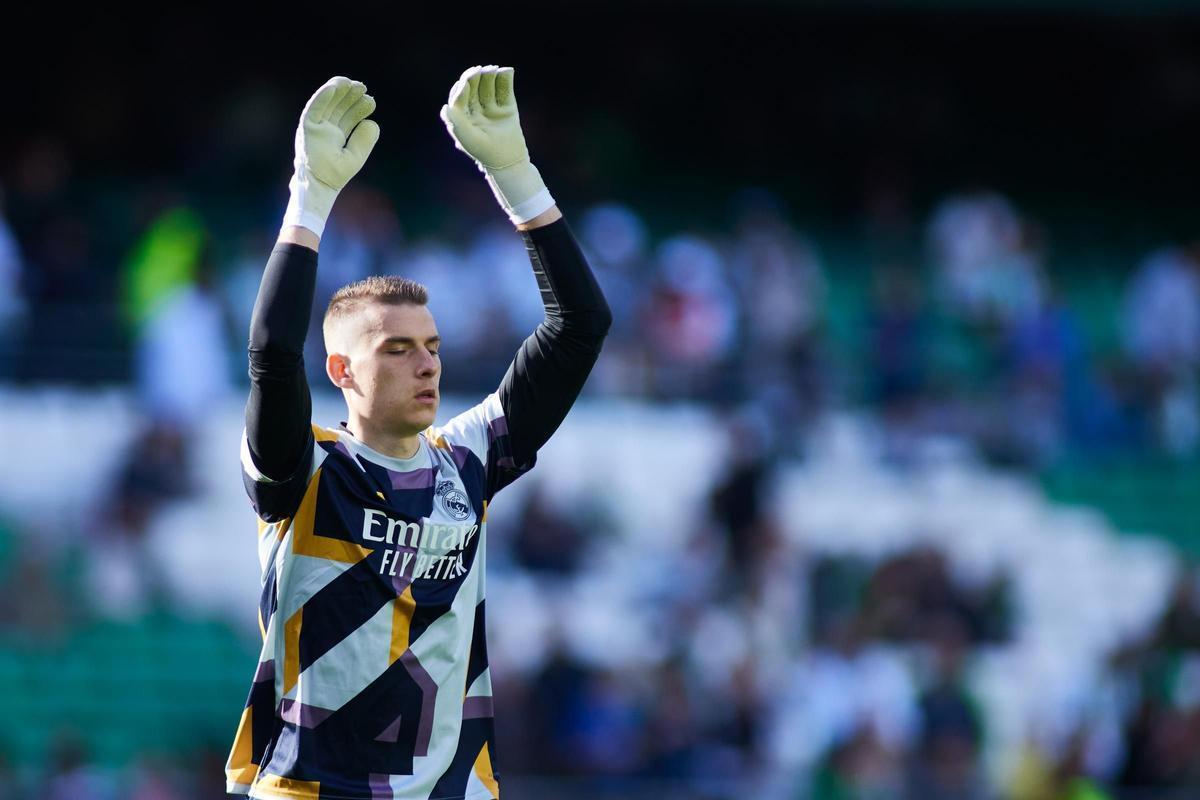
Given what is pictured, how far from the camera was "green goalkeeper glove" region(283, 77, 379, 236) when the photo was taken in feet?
13.0

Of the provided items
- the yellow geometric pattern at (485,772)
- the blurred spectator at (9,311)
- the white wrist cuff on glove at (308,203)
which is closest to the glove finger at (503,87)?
the white wrist cuff on glove at (308,203)

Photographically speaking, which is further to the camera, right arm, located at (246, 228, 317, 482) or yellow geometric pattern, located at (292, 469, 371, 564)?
yellow geometric pattern, located at (292, 469, 371, 564)

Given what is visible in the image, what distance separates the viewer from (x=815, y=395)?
12531 mm

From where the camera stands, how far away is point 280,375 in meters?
3.80

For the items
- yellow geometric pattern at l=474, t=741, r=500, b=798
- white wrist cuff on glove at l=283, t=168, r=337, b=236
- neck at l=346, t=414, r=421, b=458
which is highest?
white wrist cuff on glove at l=283, t=168, r=337, b=236

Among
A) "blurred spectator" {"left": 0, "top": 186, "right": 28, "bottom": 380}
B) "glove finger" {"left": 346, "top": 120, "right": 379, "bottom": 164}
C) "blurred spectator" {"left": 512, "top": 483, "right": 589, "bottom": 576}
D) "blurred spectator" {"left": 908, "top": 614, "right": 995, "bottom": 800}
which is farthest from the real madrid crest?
"blurred spectator" {"left": 0, "top": 186, "right": 28, "bottom": 380}

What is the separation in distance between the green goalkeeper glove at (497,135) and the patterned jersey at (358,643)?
2.34 feet

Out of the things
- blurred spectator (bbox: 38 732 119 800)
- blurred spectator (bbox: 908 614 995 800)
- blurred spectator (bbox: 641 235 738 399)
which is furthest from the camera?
blurred spectator (bbox: 641 235 738 399)

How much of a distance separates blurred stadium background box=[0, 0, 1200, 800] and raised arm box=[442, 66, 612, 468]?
602 cm

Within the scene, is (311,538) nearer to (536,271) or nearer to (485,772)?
(485,772)

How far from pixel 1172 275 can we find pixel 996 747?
4555 mm

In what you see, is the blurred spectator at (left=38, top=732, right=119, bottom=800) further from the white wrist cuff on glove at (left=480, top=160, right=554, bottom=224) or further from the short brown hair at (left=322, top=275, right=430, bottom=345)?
the white wrist cuff on glove at (left=480, top=160, right=554, bottom=224)

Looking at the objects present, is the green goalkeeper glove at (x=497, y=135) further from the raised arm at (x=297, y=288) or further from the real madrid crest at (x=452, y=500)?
the real madrid crest at (x=452, y=500)

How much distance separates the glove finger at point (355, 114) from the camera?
13.4 ft
